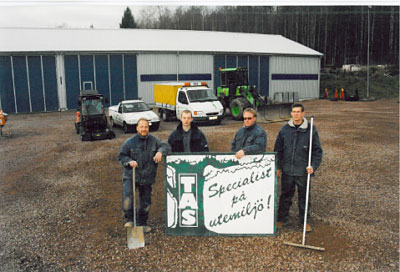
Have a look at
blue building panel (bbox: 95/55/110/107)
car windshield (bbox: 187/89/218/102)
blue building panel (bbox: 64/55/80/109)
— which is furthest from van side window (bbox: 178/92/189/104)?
blue building panel (bbox: 64/55/80/109)

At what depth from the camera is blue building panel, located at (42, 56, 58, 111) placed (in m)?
25.9

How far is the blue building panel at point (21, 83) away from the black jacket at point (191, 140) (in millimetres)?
23674

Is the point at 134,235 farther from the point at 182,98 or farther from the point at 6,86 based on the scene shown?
the point at 6,86

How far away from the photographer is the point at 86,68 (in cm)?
2684

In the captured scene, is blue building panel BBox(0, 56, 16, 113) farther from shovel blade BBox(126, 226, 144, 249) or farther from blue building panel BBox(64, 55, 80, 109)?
shovel blade BBox(126, 226, 144, 249)

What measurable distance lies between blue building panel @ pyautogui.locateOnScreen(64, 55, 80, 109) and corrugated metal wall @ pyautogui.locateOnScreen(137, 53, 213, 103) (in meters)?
4.95

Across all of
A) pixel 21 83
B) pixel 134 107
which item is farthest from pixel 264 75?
pixel 21 83


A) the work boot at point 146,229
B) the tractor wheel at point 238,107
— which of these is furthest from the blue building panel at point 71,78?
the work boot at point 146,229

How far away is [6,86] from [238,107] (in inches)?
684

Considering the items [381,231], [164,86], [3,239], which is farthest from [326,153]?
[164,86]

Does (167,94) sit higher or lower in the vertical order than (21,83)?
lower

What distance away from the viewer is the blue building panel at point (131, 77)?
2802 centimetres

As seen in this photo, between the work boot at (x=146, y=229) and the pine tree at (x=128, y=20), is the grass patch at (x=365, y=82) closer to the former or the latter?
the pine tree at (x=128, y=20)

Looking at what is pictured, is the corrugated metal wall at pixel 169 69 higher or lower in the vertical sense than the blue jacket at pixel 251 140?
higher
